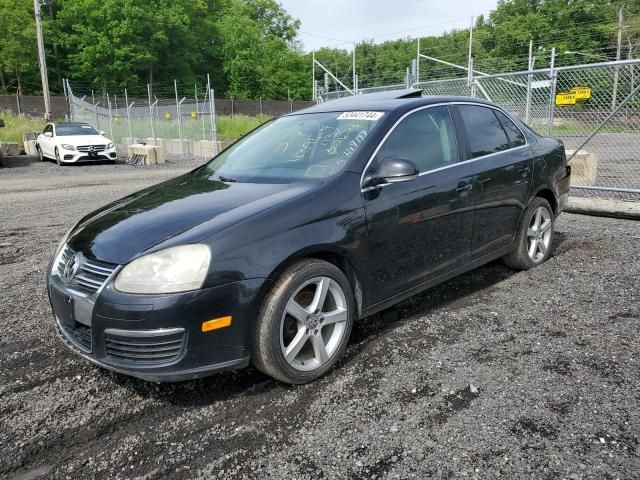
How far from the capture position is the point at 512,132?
15.5ft

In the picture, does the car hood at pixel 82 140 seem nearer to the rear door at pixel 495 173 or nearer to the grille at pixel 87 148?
the grille at pixel 87 148

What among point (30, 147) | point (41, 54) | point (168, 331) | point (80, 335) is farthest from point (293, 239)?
point (41, 54)

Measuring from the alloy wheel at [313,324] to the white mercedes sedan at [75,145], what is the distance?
16.4m

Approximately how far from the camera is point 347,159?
11.1 ft

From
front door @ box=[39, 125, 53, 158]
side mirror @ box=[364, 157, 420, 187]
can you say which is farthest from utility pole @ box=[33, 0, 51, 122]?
side mirror @ box=[364, 157, 420, 187]

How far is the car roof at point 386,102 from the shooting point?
3.83 m

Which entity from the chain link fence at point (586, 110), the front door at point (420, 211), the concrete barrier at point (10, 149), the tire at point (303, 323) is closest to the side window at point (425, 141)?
the front door at point (420, 211)

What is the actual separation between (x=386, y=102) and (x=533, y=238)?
6.78ft

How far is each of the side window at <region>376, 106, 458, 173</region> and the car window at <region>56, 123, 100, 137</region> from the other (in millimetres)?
17125

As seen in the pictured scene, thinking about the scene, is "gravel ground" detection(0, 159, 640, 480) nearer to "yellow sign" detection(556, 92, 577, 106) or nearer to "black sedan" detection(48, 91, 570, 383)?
"black sedan" detection(48, 91, 570, 383)

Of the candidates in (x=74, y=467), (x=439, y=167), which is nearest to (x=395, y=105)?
(x=439, y=167)

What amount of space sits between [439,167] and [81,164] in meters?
16.9

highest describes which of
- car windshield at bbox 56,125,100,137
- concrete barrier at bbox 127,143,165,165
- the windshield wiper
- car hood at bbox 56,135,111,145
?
the windshield wiper

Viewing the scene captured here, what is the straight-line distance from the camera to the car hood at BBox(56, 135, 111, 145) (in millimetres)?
17359
